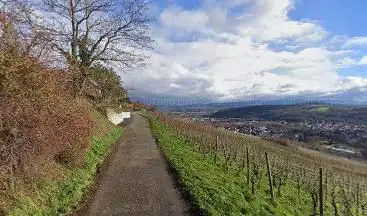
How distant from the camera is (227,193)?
14391mm

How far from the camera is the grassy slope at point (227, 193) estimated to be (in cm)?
1260

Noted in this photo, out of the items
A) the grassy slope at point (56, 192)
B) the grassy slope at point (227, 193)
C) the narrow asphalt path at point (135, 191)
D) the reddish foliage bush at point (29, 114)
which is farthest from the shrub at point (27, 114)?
the grassy slope at point (227, 193)

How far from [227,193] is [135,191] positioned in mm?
3233

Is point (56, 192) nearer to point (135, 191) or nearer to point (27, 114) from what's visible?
point (135, 191)

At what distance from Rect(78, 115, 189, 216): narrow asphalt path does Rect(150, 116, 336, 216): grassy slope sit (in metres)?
0.64

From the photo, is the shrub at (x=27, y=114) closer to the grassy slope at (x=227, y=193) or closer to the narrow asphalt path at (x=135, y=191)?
the narrow asphalt path at (x=135, y=191)

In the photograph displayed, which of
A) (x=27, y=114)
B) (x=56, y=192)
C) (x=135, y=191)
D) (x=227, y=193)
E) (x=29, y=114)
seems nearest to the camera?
(x=27, y=114)

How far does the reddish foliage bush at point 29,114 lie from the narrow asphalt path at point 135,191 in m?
2.02

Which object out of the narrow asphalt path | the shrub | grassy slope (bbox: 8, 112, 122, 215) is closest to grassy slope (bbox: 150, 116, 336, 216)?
the narrow asphalt path

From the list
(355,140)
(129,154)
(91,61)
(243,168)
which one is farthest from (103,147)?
(355,140)

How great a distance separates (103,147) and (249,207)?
1177cm

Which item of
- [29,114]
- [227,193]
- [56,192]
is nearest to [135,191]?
[56,192]

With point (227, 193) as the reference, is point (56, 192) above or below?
above

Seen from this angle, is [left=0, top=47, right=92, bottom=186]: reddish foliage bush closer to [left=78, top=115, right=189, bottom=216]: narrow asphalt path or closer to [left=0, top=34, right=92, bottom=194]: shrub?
[left=0, top=34, right=92, bottom=194]: shrub
